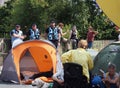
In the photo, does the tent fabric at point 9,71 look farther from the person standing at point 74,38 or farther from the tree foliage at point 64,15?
the tree foliage at point 64,15

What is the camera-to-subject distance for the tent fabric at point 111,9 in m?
4.76

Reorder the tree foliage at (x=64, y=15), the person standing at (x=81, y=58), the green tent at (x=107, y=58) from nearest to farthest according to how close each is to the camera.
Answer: the person standing at (x=81, y=58), the green tent at (x=107, y=58), the tree foliage at (x=64, y=15)

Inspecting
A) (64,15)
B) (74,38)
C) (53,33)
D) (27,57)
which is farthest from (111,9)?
(64,15)

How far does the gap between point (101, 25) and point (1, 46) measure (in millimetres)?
9936

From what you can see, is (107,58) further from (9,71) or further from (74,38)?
(74,38)

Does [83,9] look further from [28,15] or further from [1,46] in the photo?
[1,46]

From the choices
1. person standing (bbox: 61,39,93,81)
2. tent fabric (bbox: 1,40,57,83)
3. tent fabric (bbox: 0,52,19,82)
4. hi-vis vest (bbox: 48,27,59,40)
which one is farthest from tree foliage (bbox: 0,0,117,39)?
person standing (bbox: 61,39,93,81)

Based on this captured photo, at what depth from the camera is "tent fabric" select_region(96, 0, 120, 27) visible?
187 inches

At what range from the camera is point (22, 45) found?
14.1m

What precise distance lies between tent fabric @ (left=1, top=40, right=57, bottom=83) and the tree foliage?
1330cm

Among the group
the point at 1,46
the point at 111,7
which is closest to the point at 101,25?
the point at 1,46

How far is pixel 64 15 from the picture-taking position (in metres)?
29.5

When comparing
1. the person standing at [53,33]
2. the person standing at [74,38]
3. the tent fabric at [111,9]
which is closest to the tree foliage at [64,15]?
the person standing at [74,38]

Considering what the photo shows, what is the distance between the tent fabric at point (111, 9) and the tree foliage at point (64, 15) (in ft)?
76.4
